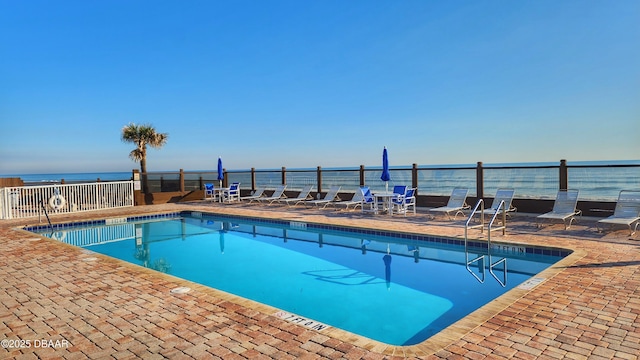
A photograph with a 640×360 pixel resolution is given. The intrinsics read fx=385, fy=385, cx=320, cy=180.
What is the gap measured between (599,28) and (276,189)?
456 inches

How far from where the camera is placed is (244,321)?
3246 millimetres

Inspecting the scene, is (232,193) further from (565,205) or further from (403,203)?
(565,205)

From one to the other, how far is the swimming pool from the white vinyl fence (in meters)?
2.32

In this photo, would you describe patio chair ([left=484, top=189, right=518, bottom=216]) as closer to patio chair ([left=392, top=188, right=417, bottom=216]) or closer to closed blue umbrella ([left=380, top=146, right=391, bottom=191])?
patio chair ([left=392, top=188, right=417, bottom=216])

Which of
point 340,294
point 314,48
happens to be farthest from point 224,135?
point 340,294

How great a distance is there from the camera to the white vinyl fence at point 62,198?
1078 centimetres

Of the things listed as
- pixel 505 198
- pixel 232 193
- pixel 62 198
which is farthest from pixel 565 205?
pixel 62 198

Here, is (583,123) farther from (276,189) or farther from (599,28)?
(276,189)

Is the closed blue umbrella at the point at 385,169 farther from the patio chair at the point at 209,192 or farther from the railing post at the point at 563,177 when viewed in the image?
the patio chair at the point at 209,192

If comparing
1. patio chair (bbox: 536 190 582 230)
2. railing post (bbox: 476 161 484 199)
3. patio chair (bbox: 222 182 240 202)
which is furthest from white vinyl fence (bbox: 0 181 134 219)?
patio chair (bbox: 536 190 582 230)

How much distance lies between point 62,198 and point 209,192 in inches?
203

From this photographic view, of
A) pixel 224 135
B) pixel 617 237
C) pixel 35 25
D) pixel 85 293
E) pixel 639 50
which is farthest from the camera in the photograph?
pixel 224 135

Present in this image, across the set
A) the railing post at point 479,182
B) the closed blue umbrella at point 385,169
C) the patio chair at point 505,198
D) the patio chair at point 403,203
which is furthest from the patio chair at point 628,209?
the closed blue umbrella at point 385,169

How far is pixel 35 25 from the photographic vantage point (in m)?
13.6
